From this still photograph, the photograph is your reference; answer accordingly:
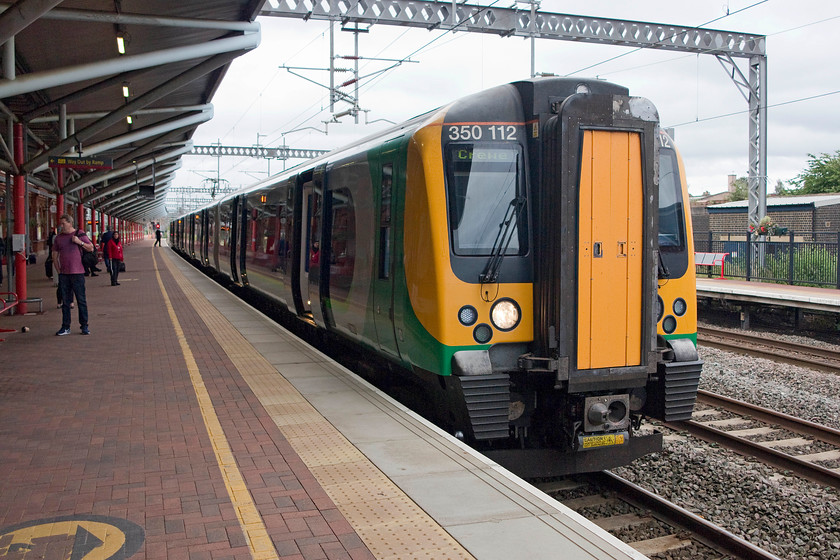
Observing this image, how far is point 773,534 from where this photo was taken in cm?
557

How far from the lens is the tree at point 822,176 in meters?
48.2

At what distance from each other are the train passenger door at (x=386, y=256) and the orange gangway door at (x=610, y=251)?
5.97 ft

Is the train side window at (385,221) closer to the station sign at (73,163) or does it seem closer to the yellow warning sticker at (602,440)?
the yellow warning sticker at (602,440)

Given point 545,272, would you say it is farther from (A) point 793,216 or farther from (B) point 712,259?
(A) point 793,216

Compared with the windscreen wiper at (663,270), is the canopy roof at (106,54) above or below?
above

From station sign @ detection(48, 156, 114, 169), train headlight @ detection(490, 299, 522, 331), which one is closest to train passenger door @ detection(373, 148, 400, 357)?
train headlight @ detection(490, 299, 522, 331)

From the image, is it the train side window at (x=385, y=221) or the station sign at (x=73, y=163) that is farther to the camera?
the station sign at (x=73, y=163)

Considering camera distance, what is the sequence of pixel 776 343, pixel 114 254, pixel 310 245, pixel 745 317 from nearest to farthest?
1. pixel 310 245
2. pixel 776 343
3. pixel 745 317
4. pixel 114 254

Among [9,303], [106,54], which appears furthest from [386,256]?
[106,54]

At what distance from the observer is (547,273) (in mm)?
5887

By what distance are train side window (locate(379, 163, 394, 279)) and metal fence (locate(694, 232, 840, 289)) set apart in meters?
16.2

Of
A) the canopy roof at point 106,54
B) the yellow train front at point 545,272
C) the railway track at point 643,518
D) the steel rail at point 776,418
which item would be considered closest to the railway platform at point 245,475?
the yellow train front at point 545,272

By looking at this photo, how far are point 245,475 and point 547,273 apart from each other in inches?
104

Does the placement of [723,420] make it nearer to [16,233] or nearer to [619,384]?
[619,384]
